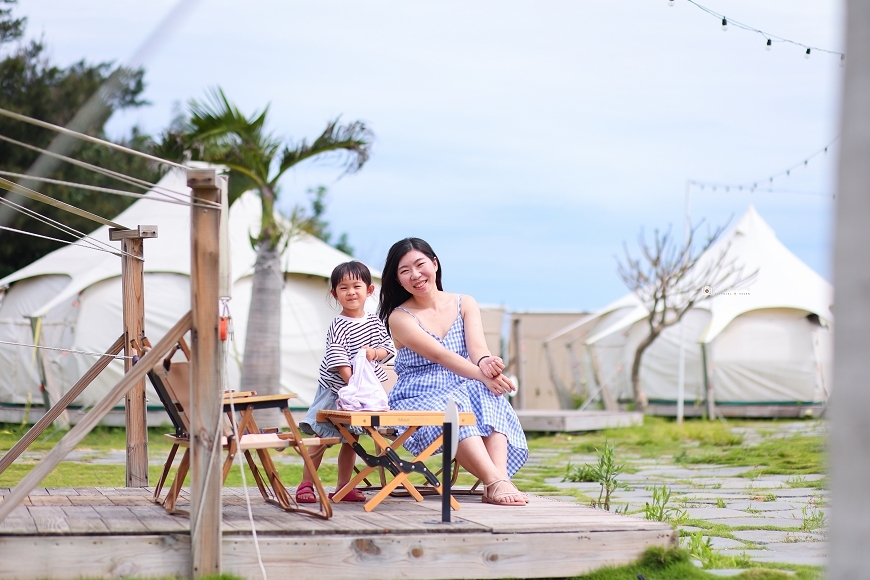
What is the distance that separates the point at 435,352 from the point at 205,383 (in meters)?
1.63

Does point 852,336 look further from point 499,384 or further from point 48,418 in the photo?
point 48,418

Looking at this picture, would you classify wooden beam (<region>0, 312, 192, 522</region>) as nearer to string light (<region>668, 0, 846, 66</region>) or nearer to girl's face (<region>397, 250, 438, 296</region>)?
girl's face (<region>397, 250, 438, 296</region>)

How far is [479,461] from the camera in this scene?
483 centimetres

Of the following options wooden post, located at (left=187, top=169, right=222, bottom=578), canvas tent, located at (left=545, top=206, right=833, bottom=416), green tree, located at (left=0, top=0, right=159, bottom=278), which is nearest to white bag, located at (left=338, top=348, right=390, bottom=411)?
wooden post, located at (left=187, top=169, right=222, bottom=578)

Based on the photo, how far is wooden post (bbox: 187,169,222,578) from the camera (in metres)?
3.74

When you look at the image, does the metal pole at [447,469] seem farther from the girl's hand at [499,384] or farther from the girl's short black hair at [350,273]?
the girl's short black hair at [350,273]

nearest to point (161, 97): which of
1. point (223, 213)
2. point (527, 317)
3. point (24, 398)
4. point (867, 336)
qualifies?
point (527, 317)

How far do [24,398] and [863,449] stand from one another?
12746 mm

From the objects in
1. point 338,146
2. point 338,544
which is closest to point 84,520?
point 338,544

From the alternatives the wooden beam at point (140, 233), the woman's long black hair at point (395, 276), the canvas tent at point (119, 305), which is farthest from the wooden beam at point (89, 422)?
the canvas tent at point (119, 305)

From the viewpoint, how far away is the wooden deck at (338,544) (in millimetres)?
3773

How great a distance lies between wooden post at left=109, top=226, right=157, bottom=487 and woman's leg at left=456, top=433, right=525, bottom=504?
191 cm

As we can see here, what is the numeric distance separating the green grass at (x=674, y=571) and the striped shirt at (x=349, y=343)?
5.21 ft

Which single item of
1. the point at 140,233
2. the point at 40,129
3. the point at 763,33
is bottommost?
the point at 140,233
